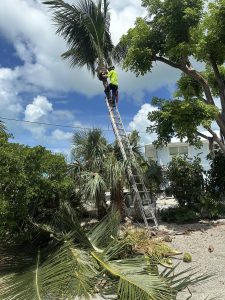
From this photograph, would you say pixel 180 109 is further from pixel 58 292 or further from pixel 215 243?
pixel 58 292

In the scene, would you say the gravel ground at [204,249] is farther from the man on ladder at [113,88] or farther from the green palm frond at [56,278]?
the man on ladder at [113,88]

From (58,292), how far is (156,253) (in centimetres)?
543

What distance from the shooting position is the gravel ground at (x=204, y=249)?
8289 mm

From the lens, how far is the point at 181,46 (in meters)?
14.8

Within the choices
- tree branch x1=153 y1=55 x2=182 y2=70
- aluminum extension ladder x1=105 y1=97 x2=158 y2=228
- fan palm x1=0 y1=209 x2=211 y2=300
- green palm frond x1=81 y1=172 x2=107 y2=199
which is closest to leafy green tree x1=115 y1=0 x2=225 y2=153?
tree branch x1=153 y1=55 x2=182 y2=70

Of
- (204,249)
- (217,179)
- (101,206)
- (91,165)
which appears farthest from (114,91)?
A: (204,249)

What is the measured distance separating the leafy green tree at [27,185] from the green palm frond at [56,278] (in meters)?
2.01

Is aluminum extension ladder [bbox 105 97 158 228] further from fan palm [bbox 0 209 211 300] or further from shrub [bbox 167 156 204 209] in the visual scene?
fan palm [bbox 0 209 211 300]

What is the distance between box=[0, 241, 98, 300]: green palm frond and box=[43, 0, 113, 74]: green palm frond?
10583 millimetres

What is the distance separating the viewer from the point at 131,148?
14961 mm

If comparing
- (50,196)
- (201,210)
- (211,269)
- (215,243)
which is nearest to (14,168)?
(50,196)

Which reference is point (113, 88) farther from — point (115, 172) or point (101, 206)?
point (101, 206)

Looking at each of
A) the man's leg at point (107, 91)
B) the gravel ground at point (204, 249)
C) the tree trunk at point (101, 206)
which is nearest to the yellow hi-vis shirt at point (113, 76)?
the man's leg at point (107, 91)

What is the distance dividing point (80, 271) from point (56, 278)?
1.27 ft
